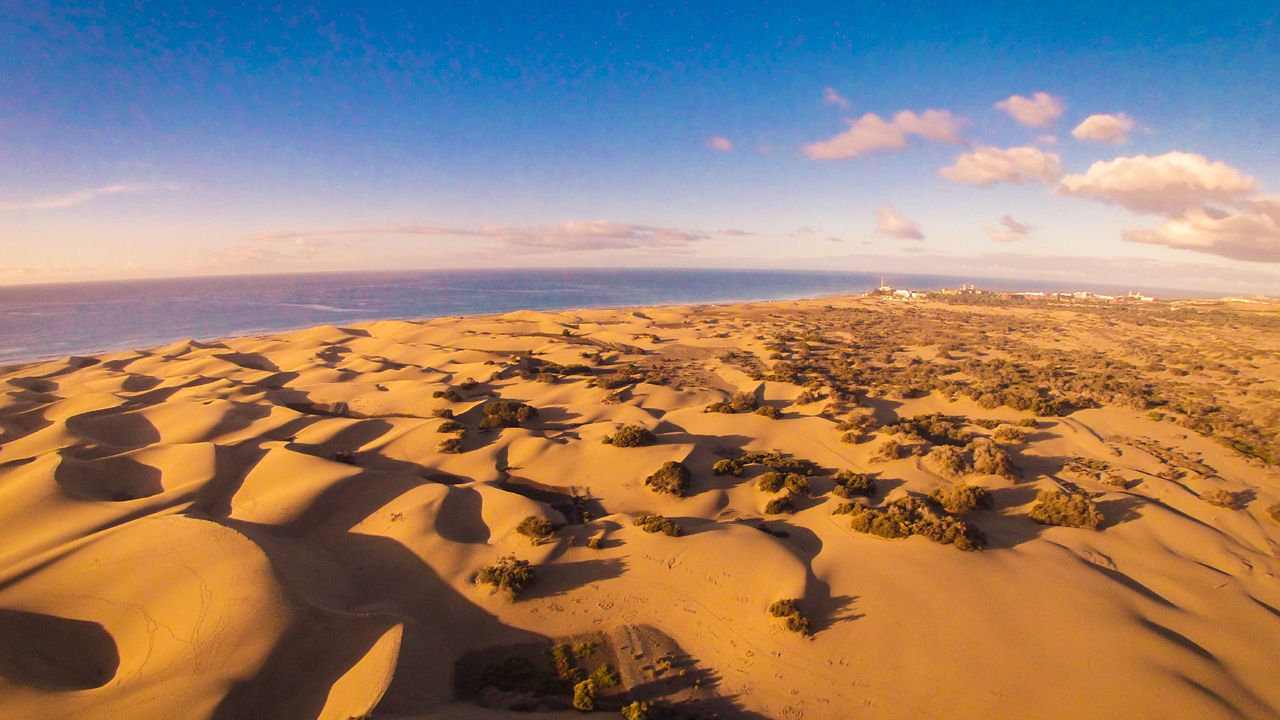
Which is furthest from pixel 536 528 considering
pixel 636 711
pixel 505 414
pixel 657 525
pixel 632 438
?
pixel 505 414

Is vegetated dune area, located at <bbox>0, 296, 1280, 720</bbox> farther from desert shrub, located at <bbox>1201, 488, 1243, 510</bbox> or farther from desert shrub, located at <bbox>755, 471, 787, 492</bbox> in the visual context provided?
desert shrub, located at <bbox>1201, 488, 1243, 510</bbox>

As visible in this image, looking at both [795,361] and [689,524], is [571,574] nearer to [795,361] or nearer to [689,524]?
[689,524]

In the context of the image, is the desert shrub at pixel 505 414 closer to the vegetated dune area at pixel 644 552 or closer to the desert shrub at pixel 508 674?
the vegetated dune area at pixel 644 552

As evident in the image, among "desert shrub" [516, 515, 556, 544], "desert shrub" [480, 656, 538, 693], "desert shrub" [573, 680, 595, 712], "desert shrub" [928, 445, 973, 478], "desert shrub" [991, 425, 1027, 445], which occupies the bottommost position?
"desert shrub" [480, 656, 538, 693]

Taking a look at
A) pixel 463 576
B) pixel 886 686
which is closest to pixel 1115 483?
pixel 886 686

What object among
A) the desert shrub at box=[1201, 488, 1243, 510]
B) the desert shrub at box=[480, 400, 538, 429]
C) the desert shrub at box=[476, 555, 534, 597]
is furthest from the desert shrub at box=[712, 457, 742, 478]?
the desert shrub at box=[1201, 488, 1243, 510]

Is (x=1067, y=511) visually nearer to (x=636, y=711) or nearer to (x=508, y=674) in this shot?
(x=636, y=711)
